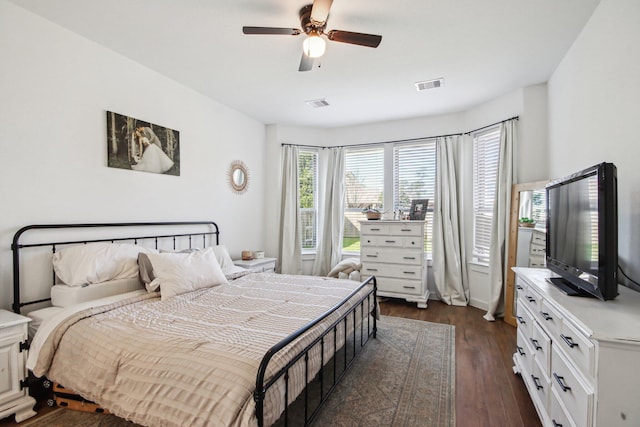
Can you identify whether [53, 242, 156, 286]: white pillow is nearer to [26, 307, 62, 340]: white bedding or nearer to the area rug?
[26, 307, 62, 340]: white bedding

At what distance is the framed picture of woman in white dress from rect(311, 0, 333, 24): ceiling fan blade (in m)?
2.08

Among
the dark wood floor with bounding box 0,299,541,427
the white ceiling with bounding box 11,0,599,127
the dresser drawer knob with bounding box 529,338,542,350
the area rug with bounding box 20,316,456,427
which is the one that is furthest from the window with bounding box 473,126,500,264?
the dresser drawer knob with bounding box 529,338,542,350

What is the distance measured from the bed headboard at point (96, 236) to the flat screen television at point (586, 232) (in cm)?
349

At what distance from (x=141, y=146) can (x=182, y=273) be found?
1.43 meters

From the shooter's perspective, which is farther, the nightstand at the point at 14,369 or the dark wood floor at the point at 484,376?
the dark wood floor at the point at 484,376

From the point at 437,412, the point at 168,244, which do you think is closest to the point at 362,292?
the point at 437,412

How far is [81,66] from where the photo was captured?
261cm

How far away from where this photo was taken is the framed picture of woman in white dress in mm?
2844

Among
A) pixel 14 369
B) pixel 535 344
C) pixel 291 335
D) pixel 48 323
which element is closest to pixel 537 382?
pixel 535 344

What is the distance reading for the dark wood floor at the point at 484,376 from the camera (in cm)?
198

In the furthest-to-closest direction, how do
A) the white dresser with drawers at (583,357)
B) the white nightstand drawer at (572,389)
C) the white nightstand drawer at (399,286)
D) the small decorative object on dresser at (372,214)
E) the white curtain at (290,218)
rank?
the white curtain at (290,218)
the small decorative object on dresser at (372,214)
the white nightstand drawer at (399,286)
the white nightstand drawer at (572,389)
the white dresser with drawers at (583,357)

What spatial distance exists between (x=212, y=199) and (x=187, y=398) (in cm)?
296

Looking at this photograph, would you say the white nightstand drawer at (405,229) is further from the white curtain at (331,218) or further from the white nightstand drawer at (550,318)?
the white nightstand drawer at (550,318)

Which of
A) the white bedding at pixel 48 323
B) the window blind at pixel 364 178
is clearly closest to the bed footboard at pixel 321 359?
the white bedding at pixel 48 323
